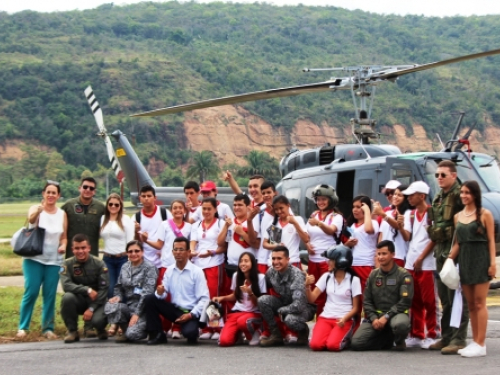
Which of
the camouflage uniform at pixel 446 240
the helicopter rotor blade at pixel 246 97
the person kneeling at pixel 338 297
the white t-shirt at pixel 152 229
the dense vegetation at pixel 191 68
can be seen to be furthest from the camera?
the dense vegetation at pixel 191 68

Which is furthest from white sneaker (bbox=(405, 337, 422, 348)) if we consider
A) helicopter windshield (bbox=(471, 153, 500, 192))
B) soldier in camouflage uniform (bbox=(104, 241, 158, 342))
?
helicopter windshield (bbox=(471, 153, 500, 192))

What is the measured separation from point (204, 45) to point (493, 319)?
142438 millimetres

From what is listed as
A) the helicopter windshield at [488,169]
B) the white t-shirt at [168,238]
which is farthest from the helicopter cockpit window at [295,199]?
the white t-shirt at [168,238]

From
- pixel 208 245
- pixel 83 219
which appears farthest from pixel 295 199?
pixel 83 219

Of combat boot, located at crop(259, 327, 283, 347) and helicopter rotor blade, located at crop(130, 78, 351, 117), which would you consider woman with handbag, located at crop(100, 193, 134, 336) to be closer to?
combat boot, located at crop(259, 327, 283, 347)

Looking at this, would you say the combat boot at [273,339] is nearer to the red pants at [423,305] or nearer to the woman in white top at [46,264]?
the red pants at [423,305]

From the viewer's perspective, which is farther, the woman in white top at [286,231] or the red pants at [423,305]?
the woman in white top at [286,231]

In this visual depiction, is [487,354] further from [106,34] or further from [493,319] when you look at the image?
[106,34]

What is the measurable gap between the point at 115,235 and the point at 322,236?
7.78 feet

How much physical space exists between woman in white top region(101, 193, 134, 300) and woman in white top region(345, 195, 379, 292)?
8.33 feet

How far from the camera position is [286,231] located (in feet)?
30.9

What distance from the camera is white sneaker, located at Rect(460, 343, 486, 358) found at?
7.92m

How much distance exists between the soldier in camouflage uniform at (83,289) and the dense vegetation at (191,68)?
7062cm

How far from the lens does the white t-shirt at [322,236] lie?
9.39m
